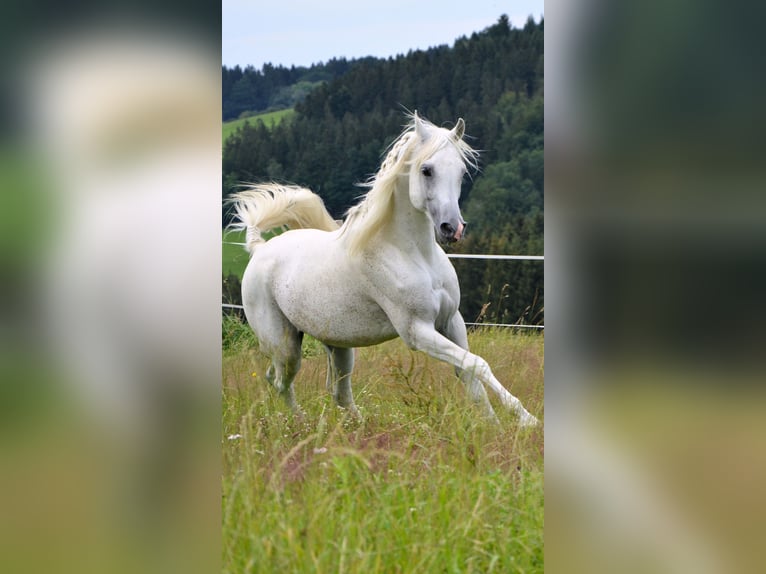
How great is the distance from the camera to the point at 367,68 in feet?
82.3

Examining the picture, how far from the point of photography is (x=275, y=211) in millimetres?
5926

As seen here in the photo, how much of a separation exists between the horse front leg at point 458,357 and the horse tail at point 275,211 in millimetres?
1540

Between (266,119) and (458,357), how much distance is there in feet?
66.4

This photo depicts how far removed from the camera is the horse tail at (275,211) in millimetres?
5883

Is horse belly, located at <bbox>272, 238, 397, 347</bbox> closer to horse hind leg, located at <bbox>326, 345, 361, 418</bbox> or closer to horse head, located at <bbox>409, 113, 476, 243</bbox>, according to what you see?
horse hind leg, located at <bbox>326, 345, 361, 418</bbox>

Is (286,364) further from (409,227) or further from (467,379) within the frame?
(467,379)

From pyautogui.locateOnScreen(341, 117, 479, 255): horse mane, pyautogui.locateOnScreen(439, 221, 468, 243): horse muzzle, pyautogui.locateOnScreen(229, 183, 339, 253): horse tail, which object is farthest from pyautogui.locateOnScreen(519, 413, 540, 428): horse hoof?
pyautogui.locateOnScreen(229, 183, 339, 253): horse tail

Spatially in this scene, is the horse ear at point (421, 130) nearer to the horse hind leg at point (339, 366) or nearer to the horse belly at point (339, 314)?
the horse belly at point (339, 314)

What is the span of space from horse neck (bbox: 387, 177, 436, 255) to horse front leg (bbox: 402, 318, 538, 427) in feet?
1.37

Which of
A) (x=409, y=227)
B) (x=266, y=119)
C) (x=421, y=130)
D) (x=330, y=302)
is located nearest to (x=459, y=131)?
(x=421, y=130)

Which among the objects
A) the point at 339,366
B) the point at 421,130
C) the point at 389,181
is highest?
the point at 421,130
